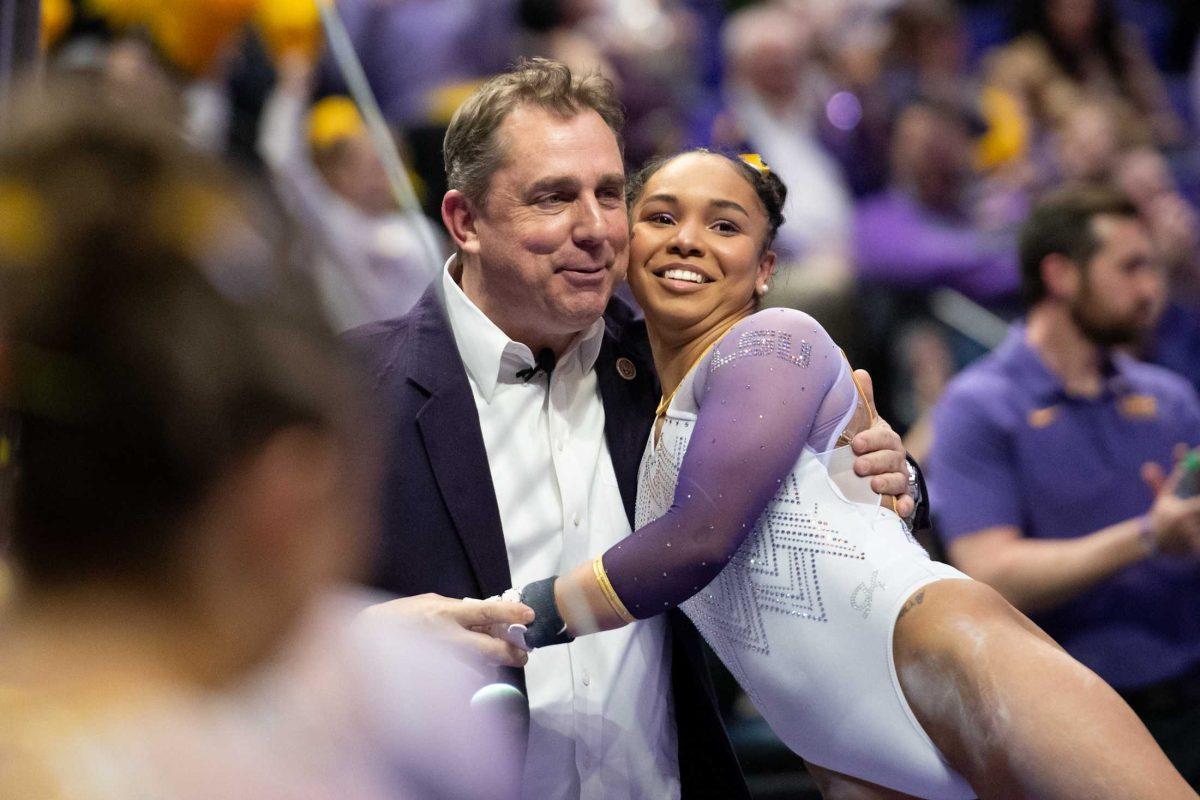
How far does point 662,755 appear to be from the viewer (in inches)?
103

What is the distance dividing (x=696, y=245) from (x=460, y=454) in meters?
0.58

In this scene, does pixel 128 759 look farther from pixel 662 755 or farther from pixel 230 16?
pixel 230 16

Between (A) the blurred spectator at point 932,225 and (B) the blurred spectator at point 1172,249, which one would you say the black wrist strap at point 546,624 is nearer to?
(A) the blurred spectator at point 932,225

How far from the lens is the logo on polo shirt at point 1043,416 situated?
3.96 metres

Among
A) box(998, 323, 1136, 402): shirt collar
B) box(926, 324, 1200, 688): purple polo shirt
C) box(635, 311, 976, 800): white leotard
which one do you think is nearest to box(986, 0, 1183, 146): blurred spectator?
box(998, 323, 1136, 402): shirt collar

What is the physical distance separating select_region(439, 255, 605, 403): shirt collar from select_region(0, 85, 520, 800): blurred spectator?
5.16ft

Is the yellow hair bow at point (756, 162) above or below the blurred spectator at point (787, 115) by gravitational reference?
above

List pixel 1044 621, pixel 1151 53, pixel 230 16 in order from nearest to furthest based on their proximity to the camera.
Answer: pixel 1044 621
pixel 230 16
pixel 1151 53

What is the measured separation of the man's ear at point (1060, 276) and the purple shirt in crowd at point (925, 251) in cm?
129

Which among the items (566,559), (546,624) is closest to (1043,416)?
(566,559)

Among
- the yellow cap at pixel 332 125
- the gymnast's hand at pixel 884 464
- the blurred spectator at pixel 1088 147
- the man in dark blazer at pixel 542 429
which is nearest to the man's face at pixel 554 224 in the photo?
the man in dark blazer at pixel 542 429

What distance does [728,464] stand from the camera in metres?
2.22

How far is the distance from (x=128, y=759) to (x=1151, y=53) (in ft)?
25.7

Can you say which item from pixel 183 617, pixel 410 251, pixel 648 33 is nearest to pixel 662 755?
pixel 183 617
